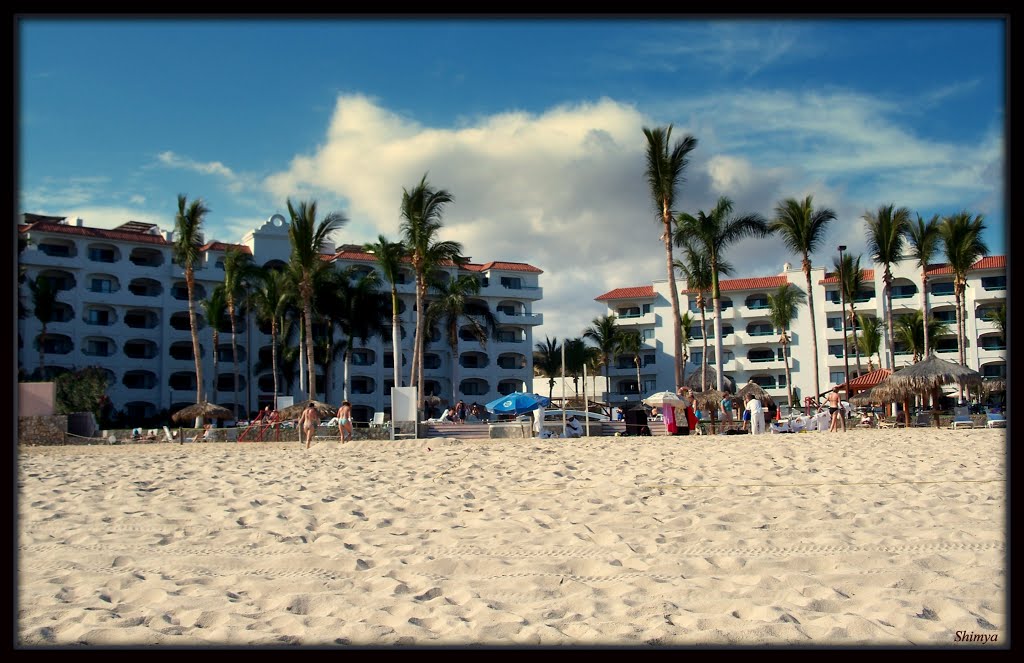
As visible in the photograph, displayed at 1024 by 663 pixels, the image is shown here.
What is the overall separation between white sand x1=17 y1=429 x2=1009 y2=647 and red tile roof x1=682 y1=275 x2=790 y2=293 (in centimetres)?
5730

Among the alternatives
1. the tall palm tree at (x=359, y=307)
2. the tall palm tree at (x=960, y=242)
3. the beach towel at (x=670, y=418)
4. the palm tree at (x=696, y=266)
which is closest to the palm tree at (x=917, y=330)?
the tall palm tree at (x=960, y=242)

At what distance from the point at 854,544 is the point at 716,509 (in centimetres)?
170

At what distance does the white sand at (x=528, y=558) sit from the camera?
430cm

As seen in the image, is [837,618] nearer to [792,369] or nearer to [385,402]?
[385,402]

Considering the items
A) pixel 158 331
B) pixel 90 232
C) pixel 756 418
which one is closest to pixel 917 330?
pixel 756 418

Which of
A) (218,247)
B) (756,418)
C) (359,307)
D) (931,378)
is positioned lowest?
(756,418)

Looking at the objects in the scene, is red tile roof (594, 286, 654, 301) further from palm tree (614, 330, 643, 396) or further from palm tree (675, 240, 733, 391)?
palm tree (675, 240, 733, 391)

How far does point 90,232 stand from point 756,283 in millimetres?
49123

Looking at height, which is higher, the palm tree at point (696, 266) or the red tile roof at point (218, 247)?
the red tile roof at point (218, 247)

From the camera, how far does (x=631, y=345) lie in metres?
68.0

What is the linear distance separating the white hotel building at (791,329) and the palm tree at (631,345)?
2.52 feet

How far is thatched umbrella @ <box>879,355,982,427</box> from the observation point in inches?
1035

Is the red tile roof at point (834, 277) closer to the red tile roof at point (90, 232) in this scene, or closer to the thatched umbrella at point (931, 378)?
the thatched umbrella at point (931, 378)

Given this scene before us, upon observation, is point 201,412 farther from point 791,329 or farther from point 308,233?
point 791,329
